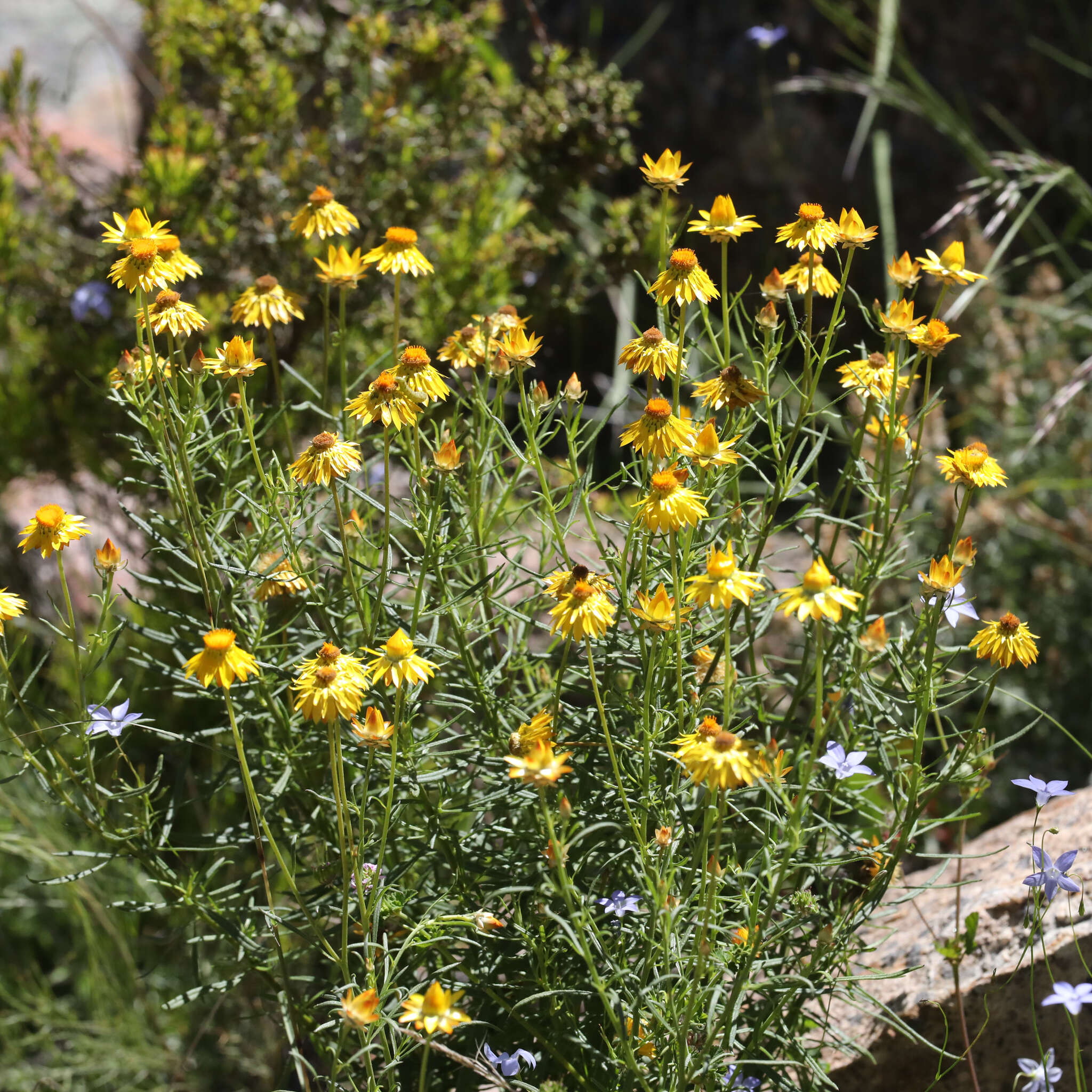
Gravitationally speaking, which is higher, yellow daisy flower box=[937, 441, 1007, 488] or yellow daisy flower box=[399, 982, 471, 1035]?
yellow daisy flower box=[937, 441, 1007, 488]

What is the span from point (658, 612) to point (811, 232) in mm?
477

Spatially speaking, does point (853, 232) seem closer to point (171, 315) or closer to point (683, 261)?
point (683, 261)

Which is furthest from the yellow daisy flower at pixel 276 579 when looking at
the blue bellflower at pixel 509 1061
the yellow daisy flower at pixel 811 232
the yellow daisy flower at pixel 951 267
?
the yellow daisy flower at pixel 951 267

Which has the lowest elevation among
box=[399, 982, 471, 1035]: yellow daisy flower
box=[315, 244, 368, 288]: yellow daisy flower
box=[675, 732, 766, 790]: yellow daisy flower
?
box=[399, 982, 471, 1035]: yellow daisy flower

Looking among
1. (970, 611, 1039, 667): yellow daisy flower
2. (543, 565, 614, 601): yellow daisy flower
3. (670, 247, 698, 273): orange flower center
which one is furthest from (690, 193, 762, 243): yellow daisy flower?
(970, 611, 1039, 667): yellow daisy flower

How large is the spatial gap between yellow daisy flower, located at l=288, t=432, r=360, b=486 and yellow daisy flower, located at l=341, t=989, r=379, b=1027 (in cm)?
51

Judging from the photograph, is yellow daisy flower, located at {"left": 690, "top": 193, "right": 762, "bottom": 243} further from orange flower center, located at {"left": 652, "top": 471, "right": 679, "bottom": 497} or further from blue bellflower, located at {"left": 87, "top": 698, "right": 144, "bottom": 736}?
blue bellflower, located at {"left": 87, "top": 698, "right": 144, "bottom": 736}

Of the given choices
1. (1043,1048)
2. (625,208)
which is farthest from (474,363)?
(1043,1048)

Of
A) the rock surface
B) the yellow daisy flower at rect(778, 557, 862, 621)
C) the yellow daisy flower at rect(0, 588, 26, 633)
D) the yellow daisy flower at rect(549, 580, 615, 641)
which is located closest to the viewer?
the yellow daisy flower at rect(778, 557, 862, 621)

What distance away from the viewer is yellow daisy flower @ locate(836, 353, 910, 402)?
1.27 metres

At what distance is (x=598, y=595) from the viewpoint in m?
1.07

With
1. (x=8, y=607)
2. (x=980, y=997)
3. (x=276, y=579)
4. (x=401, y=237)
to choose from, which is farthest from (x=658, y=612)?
(x=980, y=997)

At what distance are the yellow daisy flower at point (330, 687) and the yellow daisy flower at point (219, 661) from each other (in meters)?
0.06

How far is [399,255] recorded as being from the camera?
4.38 feet
